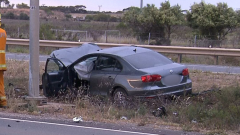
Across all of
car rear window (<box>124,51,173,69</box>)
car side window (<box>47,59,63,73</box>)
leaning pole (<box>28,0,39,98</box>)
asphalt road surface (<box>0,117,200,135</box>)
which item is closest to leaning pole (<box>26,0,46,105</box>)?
leaning pole (<box>28,0,39,98</box>)

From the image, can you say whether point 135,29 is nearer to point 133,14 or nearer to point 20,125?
point 133,14

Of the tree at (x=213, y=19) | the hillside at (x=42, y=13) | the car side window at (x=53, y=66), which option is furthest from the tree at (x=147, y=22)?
the hillside at (x=42, y=13)

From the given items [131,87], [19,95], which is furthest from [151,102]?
[19,95]

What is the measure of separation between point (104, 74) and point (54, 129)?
2.50 meters

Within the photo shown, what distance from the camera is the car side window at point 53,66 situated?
34.3 ft

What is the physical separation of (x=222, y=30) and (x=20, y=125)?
23525 millimetres

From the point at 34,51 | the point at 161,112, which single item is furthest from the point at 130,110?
the point at 34,51

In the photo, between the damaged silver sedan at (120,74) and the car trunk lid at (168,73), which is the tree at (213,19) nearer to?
the damaged silver sedan at (120,74)

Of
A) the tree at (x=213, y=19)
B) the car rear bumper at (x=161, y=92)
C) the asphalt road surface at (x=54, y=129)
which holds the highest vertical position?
the tree at (x=213, y=19)

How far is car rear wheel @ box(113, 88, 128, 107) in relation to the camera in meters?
9.00

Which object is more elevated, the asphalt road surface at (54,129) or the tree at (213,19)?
the tree at (213,19)

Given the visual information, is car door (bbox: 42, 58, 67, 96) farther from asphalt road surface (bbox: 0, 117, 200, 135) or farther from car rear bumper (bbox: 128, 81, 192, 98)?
asphalt road surface (bbox: 0, 117, 200, 135)

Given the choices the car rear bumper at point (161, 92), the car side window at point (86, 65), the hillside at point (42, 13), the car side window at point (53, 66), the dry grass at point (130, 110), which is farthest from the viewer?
the hillside at point (42, 13)

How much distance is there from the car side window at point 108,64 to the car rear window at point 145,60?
263 mm
